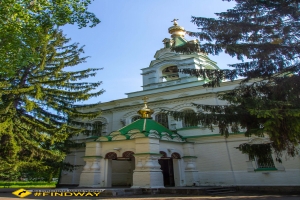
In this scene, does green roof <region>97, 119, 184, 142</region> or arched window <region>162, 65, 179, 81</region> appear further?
arched window <region>162, 65, 179, 81</region>

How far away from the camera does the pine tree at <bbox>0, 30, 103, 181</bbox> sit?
1077cm

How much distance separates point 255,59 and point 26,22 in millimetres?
8040

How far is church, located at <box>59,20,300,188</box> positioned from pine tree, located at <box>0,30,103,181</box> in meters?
2.12

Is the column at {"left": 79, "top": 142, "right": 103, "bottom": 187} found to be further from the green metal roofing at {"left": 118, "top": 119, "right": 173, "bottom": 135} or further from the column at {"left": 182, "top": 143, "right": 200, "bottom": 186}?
the column at {"left": 182, "top": 143, "right": 200, "bottom": 186}

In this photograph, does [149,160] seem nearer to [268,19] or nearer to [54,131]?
[54,131]

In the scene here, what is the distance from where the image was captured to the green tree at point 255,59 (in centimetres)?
711

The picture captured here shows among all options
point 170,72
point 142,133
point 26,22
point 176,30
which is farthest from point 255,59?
point 176,30

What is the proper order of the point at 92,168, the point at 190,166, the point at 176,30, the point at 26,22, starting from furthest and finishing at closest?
the point at 176,30, the point at 190,166, the point at 92,168, the point at 26,22

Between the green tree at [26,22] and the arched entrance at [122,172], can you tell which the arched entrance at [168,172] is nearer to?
the arched entrance at [122,172]

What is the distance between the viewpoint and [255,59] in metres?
8.23

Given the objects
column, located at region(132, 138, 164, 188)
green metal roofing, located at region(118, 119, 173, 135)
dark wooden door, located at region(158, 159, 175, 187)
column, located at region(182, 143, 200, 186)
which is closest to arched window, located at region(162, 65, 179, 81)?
green metal roofing, located at region(118, 119, 173, 135)

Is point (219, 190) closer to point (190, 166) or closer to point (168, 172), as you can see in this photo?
point (190, 166)

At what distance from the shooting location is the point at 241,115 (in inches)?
291

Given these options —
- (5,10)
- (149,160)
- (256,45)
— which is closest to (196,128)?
(149,160)
